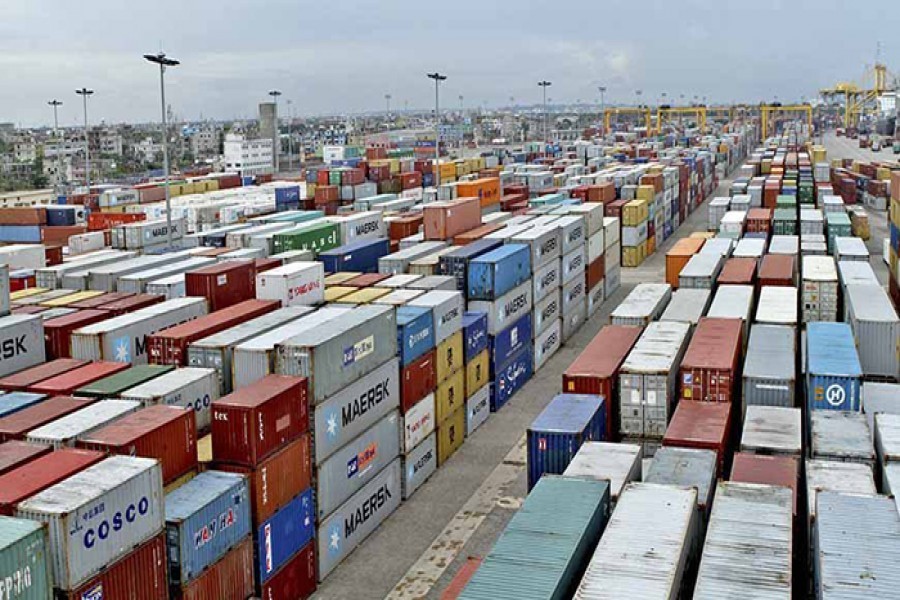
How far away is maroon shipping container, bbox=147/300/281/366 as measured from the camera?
25.7 m

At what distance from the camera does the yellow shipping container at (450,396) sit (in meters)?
31.7

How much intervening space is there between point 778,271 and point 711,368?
1634 centimetres

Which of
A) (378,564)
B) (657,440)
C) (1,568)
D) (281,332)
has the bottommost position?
(378,564)

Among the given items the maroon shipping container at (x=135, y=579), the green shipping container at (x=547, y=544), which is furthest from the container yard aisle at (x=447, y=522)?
the maroon shipping container at (x=135, y=579)

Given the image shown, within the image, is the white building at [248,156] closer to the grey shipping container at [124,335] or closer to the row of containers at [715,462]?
the grey shipping container at [124,335]

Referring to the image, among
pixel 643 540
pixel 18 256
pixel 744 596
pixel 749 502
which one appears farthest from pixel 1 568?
pixel 18 256

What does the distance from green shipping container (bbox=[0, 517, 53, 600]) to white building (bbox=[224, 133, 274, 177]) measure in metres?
135

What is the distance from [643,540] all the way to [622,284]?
158ft

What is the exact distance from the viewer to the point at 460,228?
47.4m

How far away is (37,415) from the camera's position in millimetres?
20906

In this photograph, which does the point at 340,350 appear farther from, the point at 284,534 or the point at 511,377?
the point at 511,377

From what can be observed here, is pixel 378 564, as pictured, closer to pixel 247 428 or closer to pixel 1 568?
pixel 247 428

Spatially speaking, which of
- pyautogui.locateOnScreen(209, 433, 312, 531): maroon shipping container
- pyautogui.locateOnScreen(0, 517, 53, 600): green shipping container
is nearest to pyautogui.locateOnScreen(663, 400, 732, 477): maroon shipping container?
pyautogui.locateOnScreen(209, 433, 312, 531): maroon shipping container

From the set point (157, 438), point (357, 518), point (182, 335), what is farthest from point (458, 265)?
point (157, 438)
